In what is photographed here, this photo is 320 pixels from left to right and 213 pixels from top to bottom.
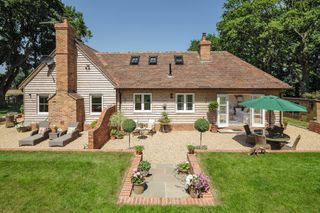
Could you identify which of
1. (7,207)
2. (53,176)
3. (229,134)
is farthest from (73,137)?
(229,134)

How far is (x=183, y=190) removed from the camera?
700cm

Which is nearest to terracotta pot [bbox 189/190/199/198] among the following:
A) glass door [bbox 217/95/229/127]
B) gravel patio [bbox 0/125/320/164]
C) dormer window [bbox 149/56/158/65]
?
gravel patio [bbox 0/125/320/164]

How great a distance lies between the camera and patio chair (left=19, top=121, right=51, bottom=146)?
41.4 feet

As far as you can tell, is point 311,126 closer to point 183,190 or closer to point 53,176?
point 183,190

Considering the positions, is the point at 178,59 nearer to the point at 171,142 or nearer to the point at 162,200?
the point at 171,142

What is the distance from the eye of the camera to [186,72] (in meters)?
18.7

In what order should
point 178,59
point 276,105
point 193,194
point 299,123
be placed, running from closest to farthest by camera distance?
point 193,194 → point 276,105 → point 299,123 → point 178,59

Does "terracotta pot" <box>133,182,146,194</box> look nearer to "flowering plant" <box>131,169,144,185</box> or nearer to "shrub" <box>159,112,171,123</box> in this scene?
"flowering plant" <box>131,169,144,185</box>

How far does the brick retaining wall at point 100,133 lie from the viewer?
434 inches

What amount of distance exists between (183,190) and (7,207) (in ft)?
18.6

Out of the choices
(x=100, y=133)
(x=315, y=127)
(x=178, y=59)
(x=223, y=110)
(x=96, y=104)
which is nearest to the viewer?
(x=100, y=133)

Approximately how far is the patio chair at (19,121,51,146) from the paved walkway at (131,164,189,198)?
8985 mm

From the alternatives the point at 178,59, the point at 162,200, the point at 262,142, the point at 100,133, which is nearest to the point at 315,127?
the point at 262,142

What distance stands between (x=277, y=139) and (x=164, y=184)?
7282 millimetres
